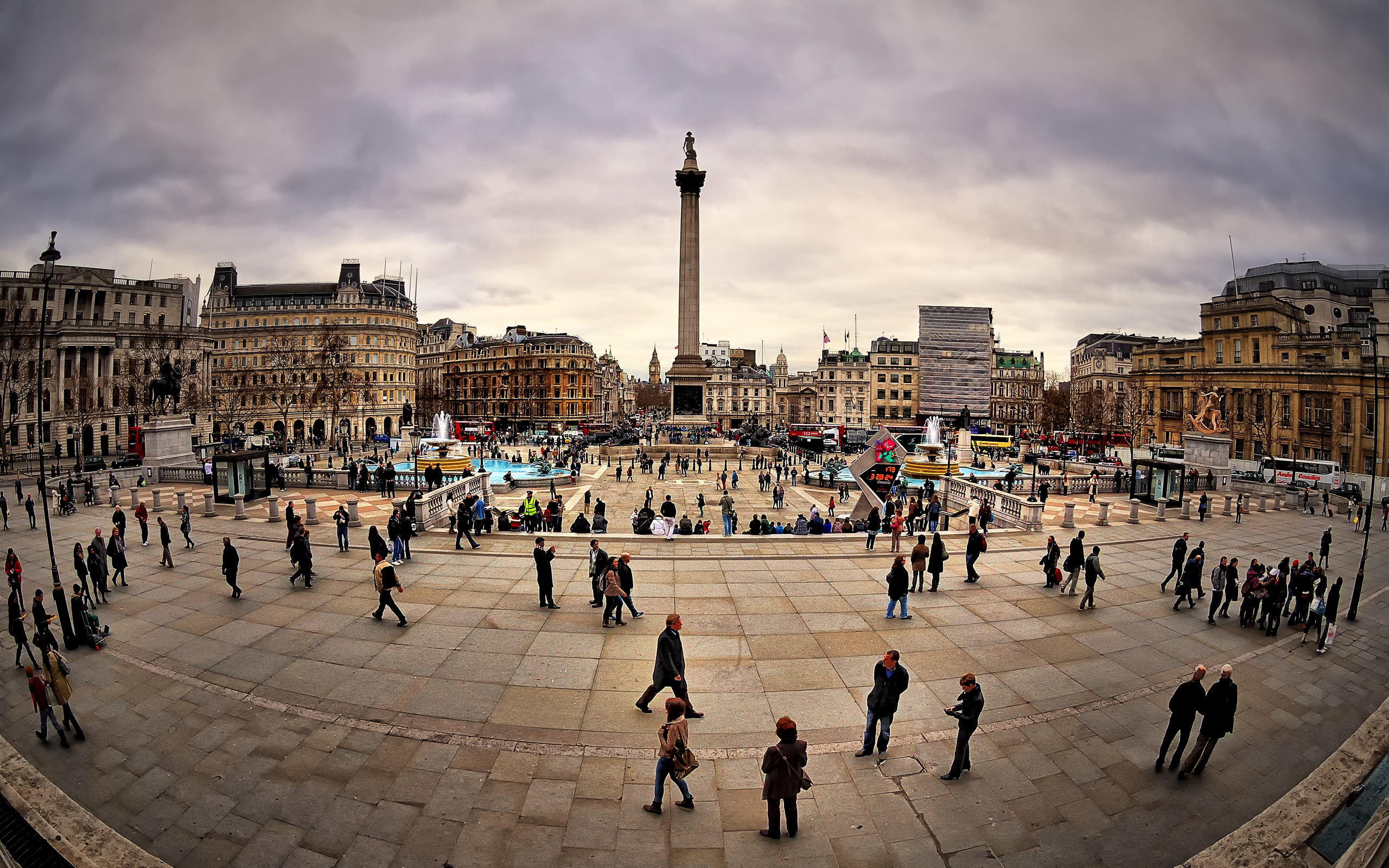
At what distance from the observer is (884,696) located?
7289mm

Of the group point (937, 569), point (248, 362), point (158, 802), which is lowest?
point (158, 802)

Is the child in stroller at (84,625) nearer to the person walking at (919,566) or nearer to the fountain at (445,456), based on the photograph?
the person walking at (919,566)

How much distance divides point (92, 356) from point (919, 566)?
86694mm

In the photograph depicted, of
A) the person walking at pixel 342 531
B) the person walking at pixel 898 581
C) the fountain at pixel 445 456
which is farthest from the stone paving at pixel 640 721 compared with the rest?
the fountain at pixel 445 456

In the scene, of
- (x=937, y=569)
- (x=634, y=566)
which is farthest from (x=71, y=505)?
(x=937, y=569)

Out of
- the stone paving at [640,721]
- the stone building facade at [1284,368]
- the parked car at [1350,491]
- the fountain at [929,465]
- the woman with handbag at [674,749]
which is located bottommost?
the stone paving at [640,721]

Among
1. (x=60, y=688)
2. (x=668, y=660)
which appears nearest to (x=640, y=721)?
(x=668, y=660)

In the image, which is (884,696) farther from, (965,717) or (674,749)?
(674,749)

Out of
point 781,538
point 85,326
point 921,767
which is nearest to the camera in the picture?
point 921,767

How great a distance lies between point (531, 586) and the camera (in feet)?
45.4

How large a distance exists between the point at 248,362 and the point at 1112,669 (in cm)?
10778

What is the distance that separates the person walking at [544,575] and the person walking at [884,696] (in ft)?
22.4

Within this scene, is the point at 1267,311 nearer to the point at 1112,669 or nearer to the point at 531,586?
the point at 1112,669

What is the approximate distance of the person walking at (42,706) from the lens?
767 centimetres
